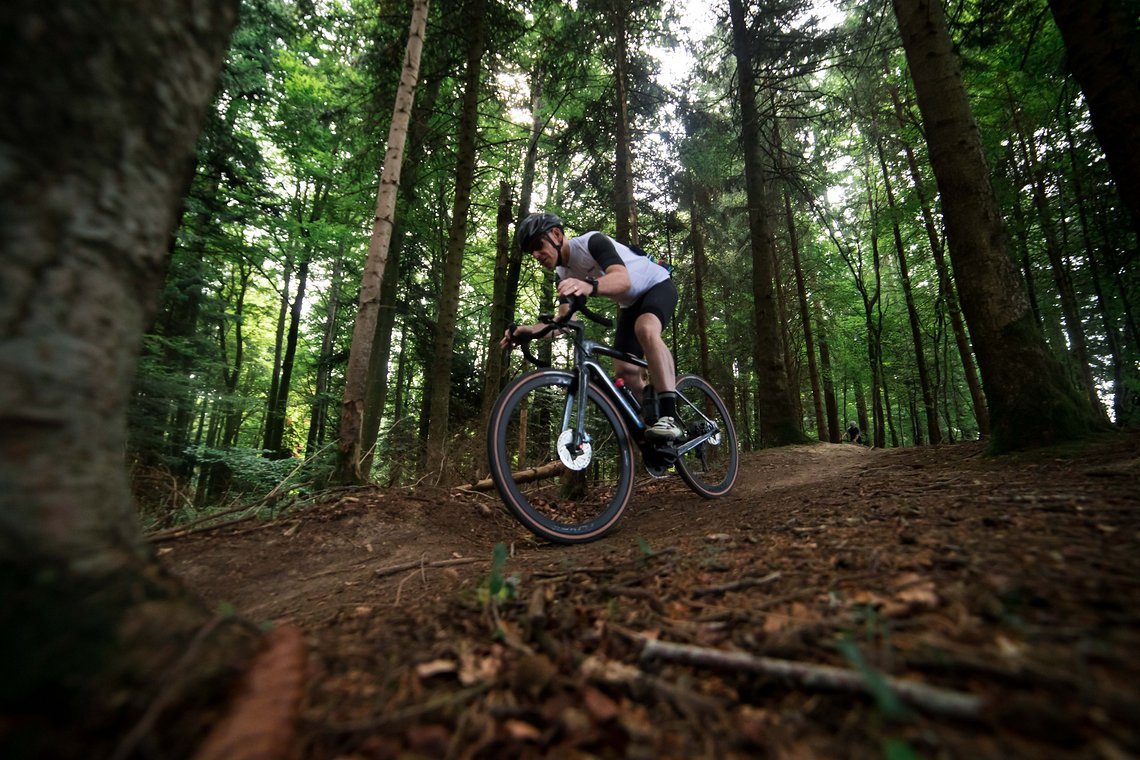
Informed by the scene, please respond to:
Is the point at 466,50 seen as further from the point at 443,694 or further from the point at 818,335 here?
the point at 818,335

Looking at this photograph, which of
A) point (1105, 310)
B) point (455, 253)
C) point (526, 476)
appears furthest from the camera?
point (1105, 310)

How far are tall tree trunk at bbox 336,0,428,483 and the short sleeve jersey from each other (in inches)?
91.6

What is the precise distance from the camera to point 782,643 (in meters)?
1.01

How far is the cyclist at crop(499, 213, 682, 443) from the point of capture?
3373mm

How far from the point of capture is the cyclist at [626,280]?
3.37 meters

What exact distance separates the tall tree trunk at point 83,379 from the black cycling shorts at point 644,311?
315 cm

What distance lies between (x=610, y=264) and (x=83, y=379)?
2901mm

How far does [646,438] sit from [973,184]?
3303 mm

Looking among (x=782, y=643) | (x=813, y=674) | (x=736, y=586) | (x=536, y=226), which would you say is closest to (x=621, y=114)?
(x=536, y=226)

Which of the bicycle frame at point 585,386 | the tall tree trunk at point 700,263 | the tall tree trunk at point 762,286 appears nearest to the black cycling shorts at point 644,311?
the bicycle frame at point 585,386

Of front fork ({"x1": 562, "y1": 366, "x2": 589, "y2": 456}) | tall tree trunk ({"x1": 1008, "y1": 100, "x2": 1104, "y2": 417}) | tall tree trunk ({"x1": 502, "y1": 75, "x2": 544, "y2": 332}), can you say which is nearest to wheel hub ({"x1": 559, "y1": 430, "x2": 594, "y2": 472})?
front fork ({"x1": 562, "y1": 366, "x2": 589, "y2": 456})

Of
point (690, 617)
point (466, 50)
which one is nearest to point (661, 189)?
point (466, 50)

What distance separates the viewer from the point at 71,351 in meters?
0.79

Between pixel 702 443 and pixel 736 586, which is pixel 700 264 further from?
pixel 736 586
